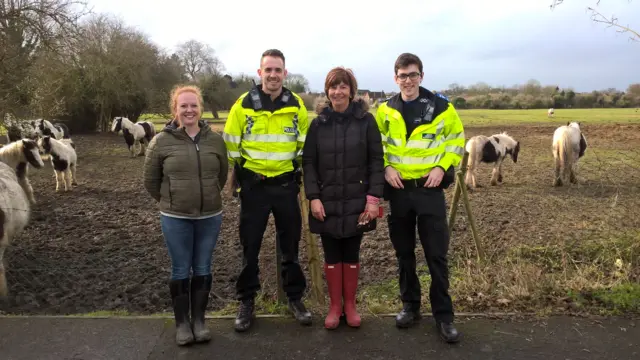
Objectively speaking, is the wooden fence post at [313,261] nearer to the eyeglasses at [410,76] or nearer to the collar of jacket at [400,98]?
the collar of jacket at [400,98]

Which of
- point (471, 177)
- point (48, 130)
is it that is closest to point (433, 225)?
point (471, 177)

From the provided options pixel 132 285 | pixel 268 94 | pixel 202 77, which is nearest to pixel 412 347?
pixel 268 94

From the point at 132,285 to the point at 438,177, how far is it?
4.11 m

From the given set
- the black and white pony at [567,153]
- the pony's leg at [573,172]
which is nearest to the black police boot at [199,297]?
the black and white pony at [567,153]

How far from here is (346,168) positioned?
127 inches

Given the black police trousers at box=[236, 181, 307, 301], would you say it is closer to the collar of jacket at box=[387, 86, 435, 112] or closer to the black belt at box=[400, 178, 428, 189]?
the black belt at box=[400, 178, 428, 189]

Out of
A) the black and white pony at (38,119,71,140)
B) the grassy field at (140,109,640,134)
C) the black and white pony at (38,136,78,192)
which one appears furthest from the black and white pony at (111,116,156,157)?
the grassy field at (140,109,640,134)

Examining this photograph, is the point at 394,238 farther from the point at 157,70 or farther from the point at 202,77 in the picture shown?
the point at 202,77

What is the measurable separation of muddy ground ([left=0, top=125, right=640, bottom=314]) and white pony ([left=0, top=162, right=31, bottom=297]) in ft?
1.54

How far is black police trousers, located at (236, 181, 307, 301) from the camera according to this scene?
3.36 meters

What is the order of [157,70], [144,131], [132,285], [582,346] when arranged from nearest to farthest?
[582,346], [132,285], [144,131], [157,70]

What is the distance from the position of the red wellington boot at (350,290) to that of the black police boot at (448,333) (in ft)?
2.04

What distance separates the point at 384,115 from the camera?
11.0ft

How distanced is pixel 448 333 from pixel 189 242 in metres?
2.00
